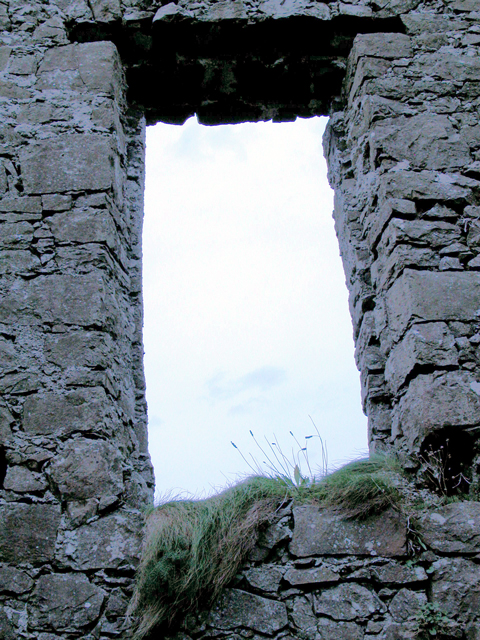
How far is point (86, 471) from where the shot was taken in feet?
9.06

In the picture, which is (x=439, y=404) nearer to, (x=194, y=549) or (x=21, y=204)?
(x=194, y=549)

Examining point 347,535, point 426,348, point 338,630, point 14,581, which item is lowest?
point 338,630

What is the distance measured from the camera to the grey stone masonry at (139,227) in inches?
106

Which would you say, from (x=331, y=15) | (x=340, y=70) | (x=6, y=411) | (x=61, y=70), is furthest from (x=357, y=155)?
(x=6, y=411)

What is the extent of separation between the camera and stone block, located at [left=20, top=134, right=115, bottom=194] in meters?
3.38

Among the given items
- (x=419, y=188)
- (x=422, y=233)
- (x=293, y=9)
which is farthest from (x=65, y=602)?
(x=293, y=9)

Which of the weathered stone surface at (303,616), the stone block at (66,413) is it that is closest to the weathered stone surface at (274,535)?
the weathered stone surface at (303,616)

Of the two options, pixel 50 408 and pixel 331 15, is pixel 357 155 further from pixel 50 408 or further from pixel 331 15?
pixel 50 408

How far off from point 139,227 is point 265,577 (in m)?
2.16

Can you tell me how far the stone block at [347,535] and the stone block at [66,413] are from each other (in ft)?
3.42

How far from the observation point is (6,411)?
2.89 meters

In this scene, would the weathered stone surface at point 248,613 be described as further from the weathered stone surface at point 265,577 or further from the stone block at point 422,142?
the stone block at point 422,142

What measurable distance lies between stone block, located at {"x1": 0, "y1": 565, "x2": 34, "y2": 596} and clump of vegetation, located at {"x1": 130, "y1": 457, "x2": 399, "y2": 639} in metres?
0.47

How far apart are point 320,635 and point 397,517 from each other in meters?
0.60
